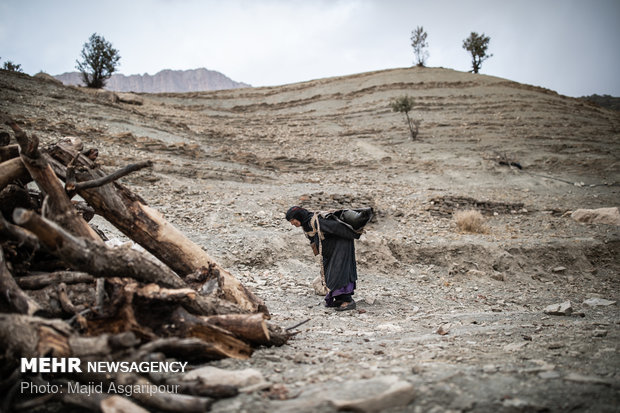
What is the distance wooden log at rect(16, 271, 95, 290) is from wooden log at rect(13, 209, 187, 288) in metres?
0.32

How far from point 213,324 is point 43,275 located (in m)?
1.32

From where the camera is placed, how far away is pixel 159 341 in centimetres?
201

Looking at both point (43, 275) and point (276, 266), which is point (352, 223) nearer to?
point (276, 266)

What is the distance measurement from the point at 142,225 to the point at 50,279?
0.81 m

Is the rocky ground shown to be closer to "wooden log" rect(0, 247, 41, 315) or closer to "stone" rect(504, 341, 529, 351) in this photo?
"stone" rect(504, 341, 529, 351)

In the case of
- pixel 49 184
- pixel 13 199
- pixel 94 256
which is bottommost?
pixel 94 256

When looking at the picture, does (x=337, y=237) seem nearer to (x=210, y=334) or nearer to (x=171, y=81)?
(x=210, y=334)

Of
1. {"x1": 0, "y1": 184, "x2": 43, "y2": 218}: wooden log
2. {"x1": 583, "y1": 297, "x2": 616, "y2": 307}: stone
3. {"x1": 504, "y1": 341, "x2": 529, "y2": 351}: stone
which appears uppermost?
{"x1": 0, "y1": 184, "x2": 43, "y2": 218}: wooden log

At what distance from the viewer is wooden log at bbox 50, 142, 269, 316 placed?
298 cm

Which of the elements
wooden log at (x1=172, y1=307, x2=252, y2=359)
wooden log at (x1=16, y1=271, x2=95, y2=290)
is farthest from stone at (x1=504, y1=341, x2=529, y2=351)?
wooden log at (x1=16, y1=271, x2=95, y2=290)

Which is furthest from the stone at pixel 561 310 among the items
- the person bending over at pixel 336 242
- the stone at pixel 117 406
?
the stone at pixel 117 406

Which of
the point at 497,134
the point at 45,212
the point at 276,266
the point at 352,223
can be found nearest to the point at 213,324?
the point at 45,212

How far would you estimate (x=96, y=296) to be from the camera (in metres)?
2.32

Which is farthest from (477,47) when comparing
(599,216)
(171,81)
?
(171,81)
